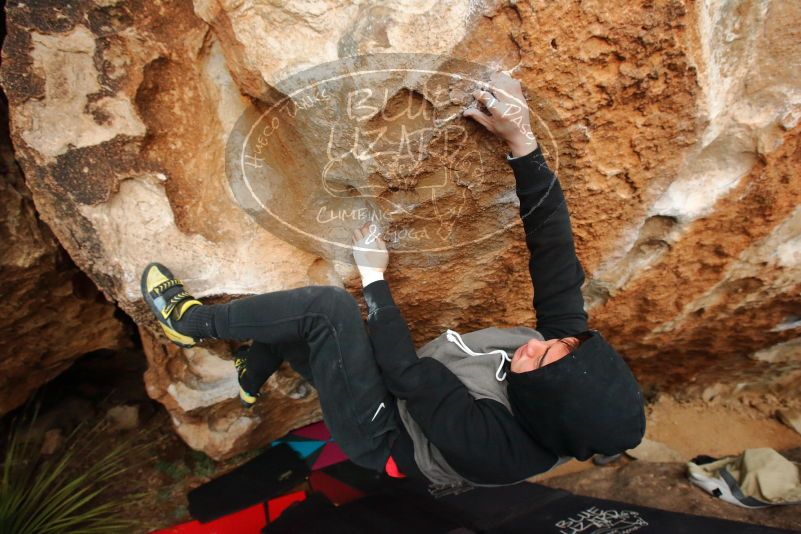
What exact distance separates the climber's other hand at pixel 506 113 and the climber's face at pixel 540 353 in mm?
565

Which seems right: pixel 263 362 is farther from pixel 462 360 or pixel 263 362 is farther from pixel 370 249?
pixel 462 360

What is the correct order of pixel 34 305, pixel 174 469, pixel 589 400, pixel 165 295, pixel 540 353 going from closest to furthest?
pixel 589 400 → pixel 540 353 → pixel 165 295 → pixel 34 305 → pixel 174 469

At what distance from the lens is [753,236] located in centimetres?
211

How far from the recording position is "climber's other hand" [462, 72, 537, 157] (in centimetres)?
144

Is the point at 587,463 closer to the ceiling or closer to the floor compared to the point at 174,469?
closer to the floor

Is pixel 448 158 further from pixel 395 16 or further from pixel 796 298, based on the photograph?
pixel 796 298

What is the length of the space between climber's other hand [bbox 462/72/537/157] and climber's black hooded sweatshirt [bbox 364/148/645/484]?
0.19 feet

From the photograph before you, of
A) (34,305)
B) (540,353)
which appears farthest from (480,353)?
(34,305)

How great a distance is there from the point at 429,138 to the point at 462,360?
681 millimetres

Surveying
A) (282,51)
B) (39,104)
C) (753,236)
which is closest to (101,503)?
(39,104)

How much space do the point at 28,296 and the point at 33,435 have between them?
3.85 ft

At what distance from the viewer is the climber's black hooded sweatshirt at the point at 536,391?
124 cm

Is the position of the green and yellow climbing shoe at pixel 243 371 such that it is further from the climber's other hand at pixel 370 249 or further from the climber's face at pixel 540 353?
the climber's face at pixel 540 353

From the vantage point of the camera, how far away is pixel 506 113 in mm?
1462
